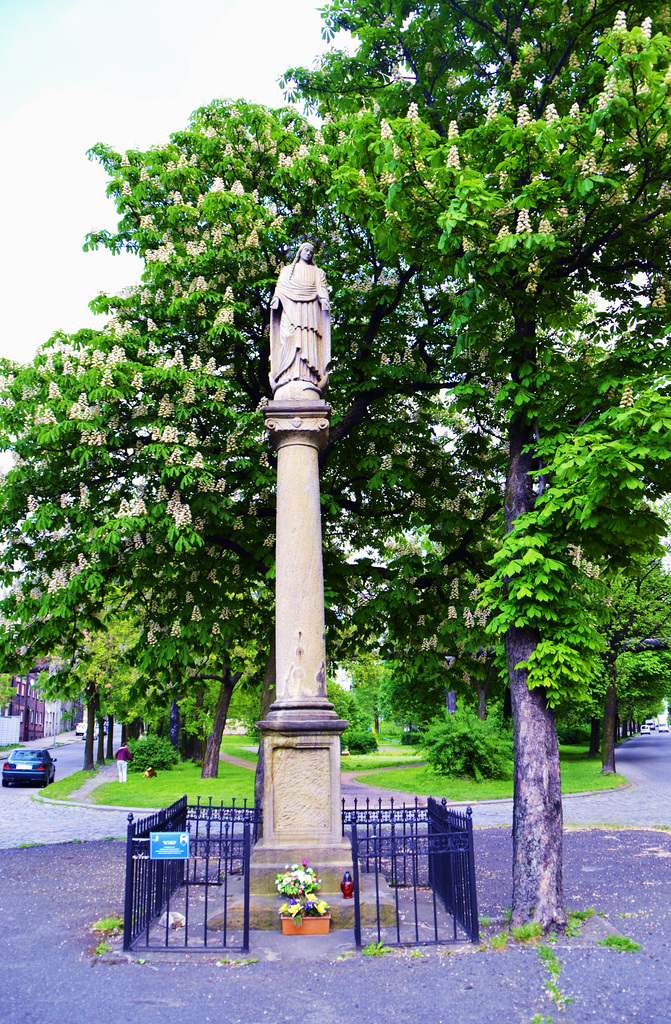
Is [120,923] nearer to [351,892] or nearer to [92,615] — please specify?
[351,892]

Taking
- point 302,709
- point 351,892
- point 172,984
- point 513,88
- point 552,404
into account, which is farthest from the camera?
point 513,88

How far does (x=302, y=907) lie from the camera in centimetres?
803

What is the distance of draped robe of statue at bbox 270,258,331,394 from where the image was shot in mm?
10820

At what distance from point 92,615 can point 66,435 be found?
328 cm

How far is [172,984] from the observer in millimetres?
6793

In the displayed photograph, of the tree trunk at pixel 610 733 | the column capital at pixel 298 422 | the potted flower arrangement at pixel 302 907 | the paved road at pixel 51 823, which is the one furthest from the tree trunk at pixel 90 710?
the potted flower arrangement at pixel 302 907

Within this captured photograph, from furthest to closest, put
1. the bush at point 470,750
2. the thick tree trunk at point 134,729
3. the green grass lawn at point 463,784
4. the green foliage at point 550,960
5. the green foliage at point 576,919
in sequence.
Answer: the thick tree trunk at point 134,729 < the bush at point 470,750 < the green grass lawn at point 463,784 < the green foliage at point 576,919 < the green foliage at point 550,960

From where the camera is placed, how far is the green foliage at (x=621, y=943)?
24.6 feet

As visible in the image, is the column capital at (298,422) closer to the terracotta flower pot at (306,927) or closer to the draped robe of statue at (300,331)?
the draped robe of statue at (300,331)

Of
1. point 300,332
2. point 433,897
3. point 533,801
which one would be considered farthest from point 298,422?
point 433,897

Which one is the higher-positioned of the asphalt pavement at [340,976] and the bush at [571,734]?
the asphalt pavement at [340,976]

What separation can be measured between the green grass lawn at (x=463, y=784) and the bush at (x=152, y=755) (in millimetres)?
8786

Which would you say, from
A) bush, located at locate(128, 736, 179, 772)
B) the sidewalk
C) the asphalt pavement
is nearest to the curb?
bush, located at locate(128, 736, 179, 772)

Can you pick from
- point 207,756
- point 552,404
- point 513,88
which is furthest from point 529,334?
point 207,756
